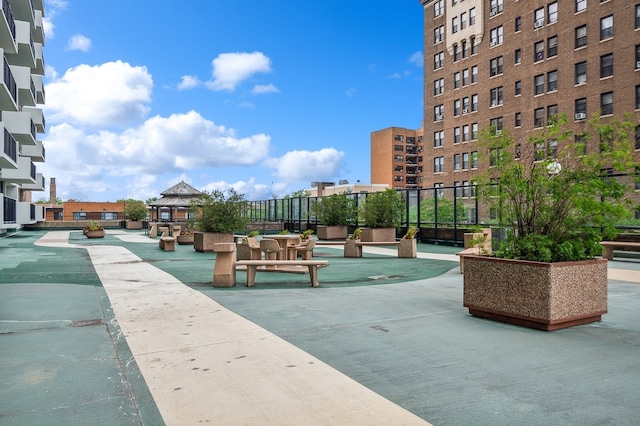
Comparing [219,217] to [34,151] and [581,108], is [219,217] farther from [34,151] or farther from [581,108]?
[581,108]

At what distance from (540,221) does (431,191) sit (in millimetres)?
20142

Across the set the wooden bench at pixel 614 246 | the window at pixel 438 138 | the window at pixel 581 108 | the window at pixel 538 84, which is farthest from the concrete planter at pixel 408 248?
the window at pixel 438 138

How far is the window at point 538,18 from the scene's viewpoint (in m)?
54.0

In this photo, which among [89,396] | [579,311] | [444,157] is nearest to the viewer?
[89,396]

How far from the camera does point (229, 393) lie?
14.6ft

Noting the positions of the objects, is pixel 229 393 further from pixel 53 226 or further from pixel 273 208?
pixel 53 226

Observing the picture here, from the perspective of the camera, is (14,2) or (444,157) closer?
(14,2)

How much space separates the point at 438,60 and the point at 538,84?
762 inches

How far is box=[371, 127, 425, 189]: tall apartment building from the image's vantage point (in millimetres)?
140500

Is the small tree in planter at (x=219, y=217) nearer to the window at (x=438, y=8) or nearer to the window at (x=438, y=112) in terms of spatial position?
the window at (x=438, y=112)

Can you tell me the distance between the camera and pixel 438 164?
70.8m

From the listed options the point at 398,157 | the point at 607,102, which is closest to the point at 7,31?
the point at 607,102

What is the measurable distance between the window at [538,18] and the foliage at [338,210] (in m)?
35.3

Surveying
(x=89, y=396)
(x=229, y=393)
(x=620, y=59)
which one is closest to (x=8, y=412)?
(x=89, y=396)
